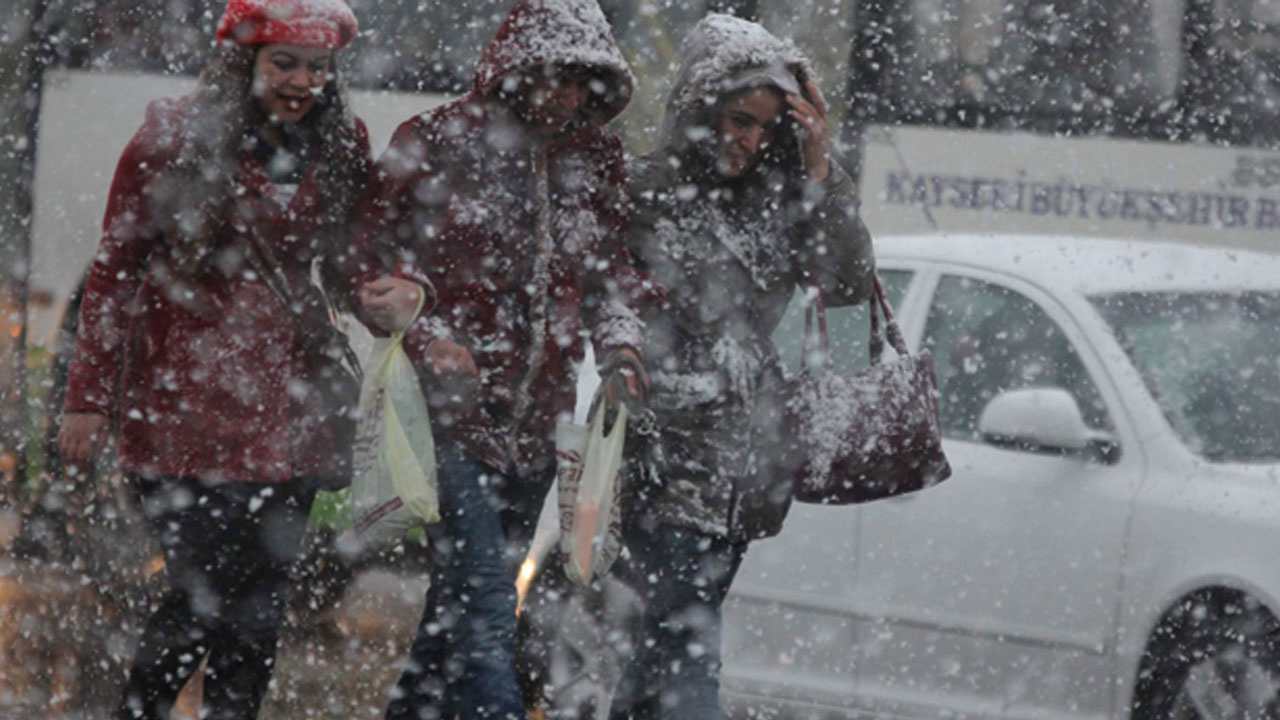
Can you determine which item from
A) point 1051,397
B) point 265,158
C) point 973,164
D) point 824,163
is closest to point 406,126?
point 265,158

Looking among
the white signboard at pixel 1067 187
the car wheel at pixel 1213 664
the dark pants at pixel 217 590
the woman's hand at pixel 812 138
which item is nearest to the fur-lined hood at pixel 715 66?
the woman's hand at pixel 812 138

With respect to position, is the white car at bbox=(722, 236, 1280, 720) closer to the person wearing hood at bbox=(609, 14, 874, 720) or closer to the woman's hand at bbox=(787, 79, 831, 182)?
the person wearing hood at bbox=(609, 14, 874, 720)

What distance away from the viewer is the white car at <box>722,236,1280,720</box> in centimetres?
591

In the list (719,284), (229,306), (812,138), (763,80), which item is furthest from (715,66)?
(229,306)

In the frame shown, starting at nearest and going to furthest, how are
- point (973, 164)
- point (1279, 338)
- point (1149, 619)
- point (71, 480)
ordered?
1. point (1149, 619)
2. point (1279, 338)
3. point (71, 480)
4. point (973, 164)

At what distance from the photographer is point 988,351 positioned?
21.8 ft

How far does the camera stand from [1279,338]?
6.50 metres

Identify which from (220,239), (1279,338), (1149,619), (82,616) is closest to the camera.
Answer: (220,239)

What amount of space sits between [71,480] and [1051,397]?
5.67m

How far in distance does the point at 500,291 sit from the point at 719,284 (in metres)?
0.53

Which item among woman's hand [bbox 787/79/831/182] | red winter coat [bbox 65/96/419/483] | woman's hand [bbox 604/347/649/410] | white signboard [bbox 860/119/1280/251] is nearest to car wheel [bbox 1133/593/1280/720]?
woman's hand [bbox 787/79/831/182]

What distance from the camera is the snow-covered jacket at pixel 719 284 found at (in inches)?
202

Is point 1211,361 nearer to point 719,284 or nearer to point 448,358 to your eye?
point 719,284

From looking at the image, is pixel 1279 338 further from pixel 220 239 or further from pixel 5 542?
pixel 5 542
